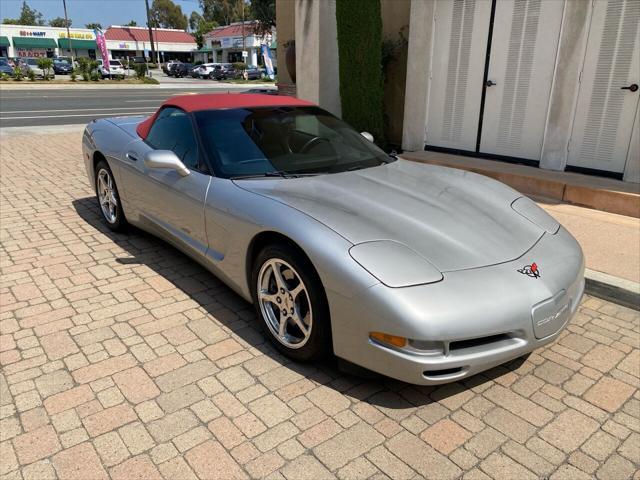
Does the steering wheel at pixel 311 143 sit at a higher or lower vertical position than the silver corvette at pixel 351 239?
higher

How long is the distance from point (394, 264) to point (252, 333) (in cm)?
123

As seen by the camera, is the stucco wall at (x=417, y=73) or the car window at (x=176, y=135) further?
the stucco wall at (x=417, y=73)

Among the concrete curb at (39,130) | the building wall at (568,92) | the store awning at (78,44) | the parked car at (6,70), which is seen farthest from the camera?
the store awning at (78,44)

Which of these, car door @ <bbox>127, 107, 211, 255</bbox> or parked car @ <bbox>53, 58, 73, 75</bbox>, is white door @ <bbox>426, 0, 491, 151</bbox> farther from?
parked car @ <bbox>53, 58, 73, 75</bbox>

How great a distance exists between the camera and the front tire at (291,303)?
8.60 feet

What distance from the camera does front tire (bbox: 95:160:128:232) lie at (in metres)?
4.85

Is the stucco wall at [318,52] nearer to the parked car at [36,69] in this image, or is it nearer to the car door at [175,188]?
the car door at [175,188]

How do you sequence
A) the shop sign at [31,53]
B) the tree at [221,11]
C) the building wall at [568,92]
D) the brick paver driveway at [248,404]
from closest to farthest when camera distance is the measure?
the brick paver driveway at [248,404] → the building wall at [568,92] → the shop sign at [31,53] → the tree at [221,11]

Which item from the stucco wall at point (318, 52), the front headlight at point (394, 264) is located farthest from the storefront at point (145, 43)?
the front headlight at point (394, 264)

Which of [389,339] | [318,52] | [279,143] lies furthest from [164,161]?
[318,52]

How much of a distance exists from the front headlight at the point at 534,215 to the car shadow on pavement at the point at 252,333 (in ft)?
2.83

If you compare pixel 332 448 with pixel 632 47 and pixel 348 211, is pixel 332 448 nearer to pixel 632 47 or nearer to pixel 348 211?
pixel 348 211

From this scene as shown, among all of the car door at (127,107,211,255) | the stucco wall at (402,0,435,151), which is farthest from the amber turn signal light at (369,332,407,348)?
the stucco wall at (402,0,435,151)

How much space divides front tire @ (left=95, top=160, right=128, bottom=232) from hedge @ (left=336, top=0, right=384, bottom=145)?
15.4 ft
